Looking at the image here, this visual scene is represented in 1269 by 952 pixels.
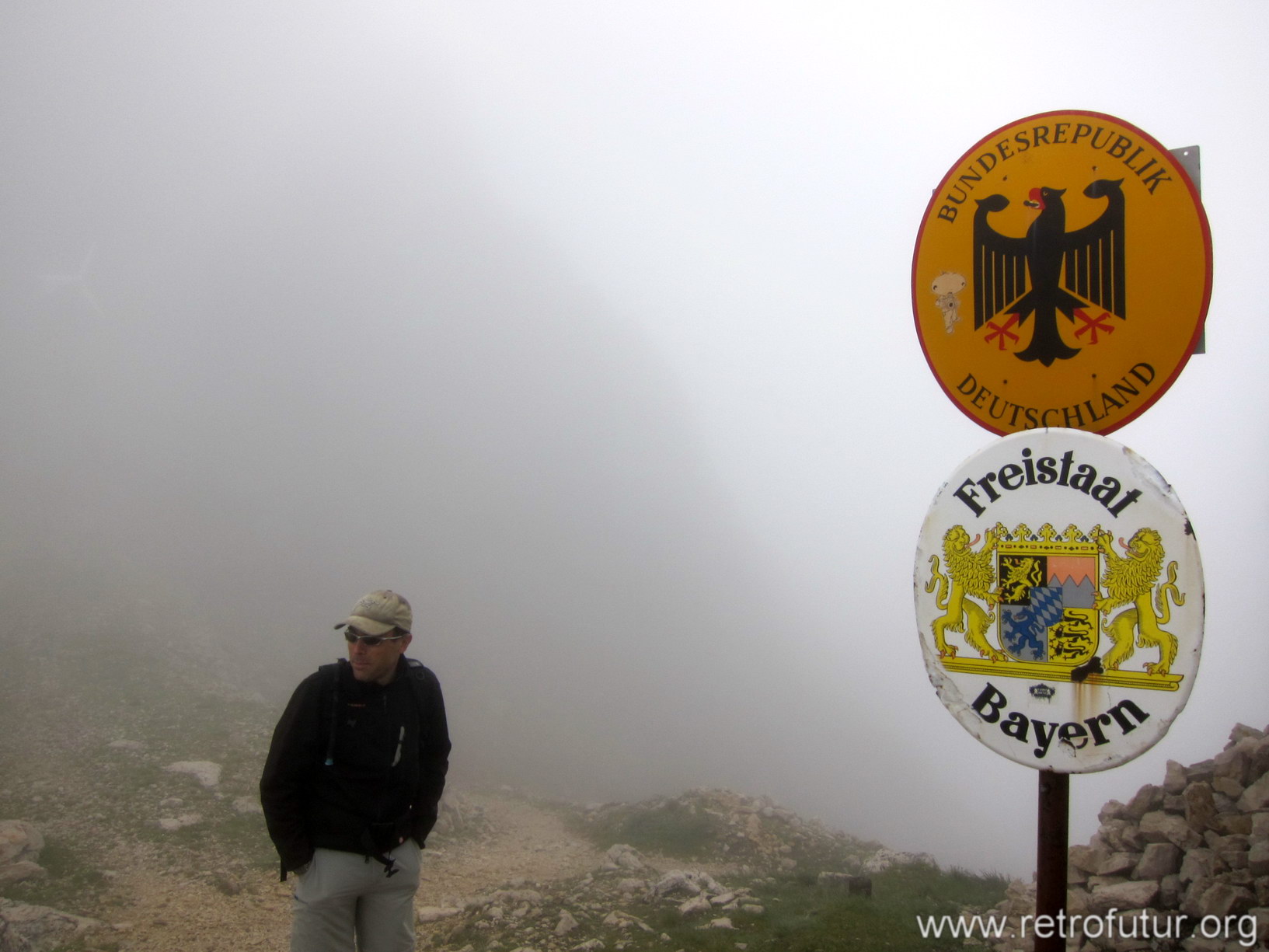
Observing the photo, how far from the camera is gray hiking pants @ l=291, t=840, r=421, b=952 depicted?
135 inches

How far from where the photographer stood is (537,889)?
970cm

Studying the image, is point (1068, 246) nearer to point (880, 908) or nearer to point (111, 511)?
point (880, 908)

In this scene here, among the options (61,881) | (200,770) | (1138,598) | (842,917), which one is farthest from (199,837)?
(1138,598)

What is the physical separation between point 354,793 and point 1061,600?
3.04 meters

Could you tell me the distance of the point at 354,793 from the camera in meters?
3.49

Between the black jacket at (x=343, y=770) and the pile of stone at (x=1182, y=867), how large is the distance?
4890 millimetres

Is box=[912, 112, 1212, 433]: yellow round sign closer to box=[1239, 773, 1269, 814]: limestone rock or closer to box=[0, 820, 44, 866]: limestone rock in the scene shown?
box=[1239, 773, 1269, 814]: limestone rock

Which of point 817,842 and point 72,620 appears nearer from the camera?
point 817,842

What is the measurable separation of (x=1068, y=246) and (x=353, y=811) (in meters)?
3.63

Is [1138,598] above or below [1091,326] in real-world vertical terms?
below

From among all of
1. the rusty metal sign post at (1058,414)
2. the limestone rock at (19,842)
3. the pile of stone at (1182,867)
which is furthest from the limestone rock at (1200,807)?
the limestone rock at (19,842)

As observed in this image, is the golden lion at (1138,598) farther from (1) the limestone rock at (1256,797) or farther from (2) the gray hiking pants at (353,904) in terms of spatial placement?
(1) the limestone rock at (1256,797)

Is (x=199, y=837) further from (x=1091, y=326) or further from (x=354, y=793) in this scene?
(x=1091, y=326)

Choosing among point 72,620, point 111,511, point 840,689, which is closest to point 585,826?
point 72,620
